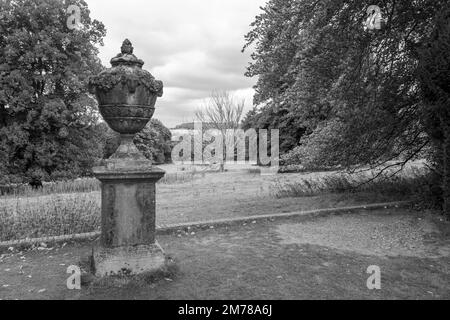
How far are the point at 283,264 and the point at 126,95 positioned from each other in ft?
10.3

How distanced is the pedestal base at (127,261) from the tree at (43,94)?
1611cm

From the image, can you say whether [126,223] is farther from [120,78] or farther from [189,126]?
[189,126]

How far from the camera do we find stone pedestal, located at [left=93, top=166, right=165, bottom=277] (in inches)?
183

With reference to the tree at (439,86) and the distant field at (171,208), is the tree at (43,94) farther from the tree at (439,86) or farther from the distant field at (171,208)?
the tree at (439,86)

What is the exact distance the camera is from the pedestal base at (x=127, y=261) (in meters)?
4.65

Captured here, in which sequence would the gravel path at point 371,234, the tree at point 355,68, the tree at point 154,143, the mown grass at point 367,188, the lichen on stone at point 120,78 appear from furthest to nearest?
1. the tree at point 154,143
2. the mown grass at point 367,188
3. the tree at point 355,68
4. the gravel path at point 371,234
5. the lichen on stone at point 120,78

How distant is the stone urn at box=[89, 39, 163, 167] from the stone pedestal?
0.23 meters

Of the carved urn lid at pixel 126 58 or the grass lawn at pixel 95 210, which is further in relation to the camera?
the grass lawn at pixel 95 210

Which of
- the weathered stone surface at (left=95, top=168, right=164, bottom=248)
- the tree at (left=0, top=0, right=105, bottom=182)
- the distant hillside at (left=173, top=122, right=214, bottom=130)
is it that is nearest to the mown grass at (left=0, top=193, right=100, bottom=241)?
the weathered stone surface at (left=95, top=168, right=164, bottom=248)

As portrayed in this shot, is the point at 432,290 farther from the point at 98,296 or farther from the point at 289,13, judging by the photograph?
the point at 289,13

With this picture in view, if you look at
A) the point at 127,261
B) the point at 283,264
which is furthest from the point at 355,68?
the point at 127,261

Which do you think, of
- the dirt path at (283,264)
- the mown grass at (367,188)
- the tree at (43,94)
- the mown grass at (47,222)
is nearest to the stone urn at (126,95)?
the dirt path at (283,264)
